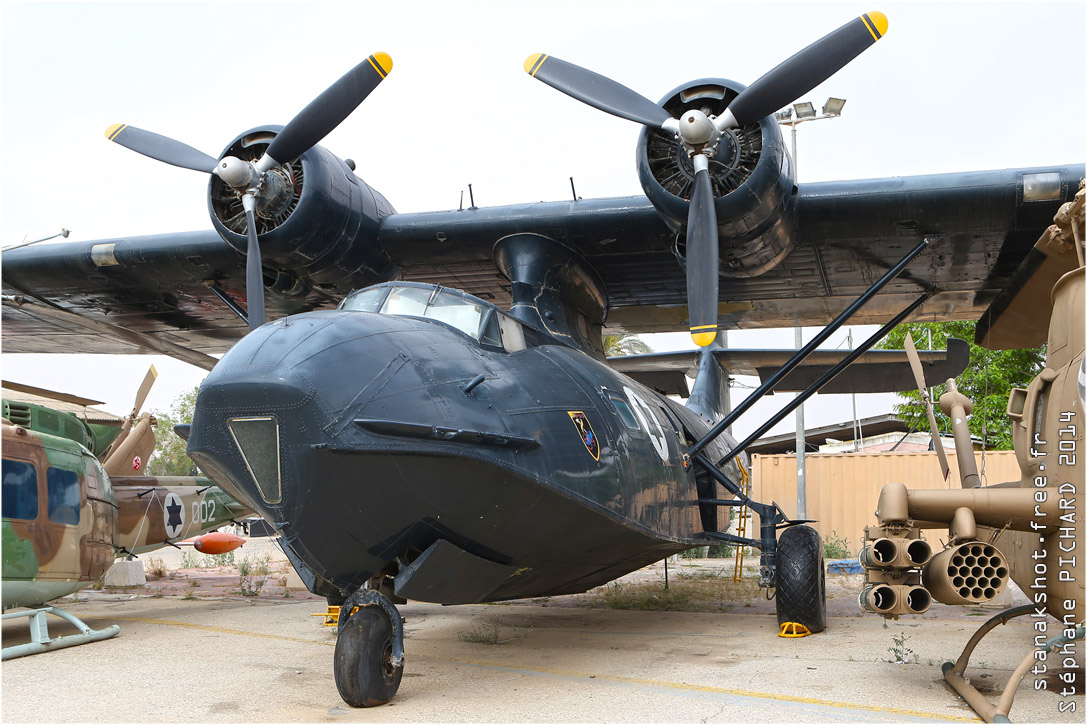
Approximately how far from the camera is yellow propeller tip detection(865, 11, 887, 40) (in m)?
6.93

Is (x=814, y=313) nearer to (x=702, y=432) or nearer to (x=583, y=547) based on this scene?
(x=702, y=432)

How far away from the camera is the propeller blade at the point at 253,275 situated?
7844 mm

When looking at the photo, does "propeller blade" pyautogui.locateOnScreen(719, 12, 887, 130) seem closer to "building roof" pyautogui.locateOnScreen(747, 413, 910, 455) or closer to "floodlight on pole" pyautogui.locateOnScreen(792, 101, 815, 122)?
"floodlight on pole" pyautogui.locateOnScreen(792, 101, 815, 122)

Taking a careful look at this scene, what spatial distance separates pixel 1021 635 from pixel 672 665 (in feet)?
10.9

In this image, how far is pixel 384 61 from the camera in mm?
7887

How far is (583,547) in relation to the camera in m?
5.95

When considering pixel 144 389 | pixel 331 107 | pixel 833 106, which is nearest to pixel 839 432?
pixel 833 106

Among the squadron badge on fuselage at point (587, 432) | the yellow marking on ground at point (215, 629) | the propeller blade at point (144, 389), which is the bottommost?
the yellow marking on ground at point (215, 629)

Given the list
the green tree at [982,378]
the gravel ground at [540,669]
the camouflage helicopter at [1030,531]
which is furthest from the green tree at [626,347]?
the camouflage helicopter at [1030,531]

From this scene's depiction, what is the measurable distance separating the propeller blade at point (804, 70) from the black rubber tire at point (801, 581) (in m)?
3.89

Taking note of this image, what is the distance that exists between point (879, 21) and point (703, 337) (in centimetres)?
308

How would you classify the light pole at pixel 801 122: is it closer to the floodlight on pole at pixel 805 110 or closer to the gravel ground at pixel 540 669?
the floodlight on pole at pixel 805 110

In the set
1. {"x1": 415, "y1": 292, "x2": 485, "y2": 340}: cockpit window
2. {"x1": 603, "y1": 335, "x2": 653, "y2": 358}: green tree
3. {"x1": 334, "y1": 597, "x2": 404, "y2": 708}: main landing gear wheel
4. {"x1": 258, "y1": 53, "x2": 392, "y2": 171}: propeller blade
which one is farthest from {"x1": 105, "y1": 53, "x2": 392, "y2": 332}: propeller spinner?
{"x1": 603, "y1": 335, "x2": 653, "y2": 358}: green tree

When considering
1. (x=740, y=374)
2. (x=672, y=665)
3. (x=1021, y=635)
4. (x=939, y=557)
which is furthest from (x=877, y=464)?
(x=939, y=557)
